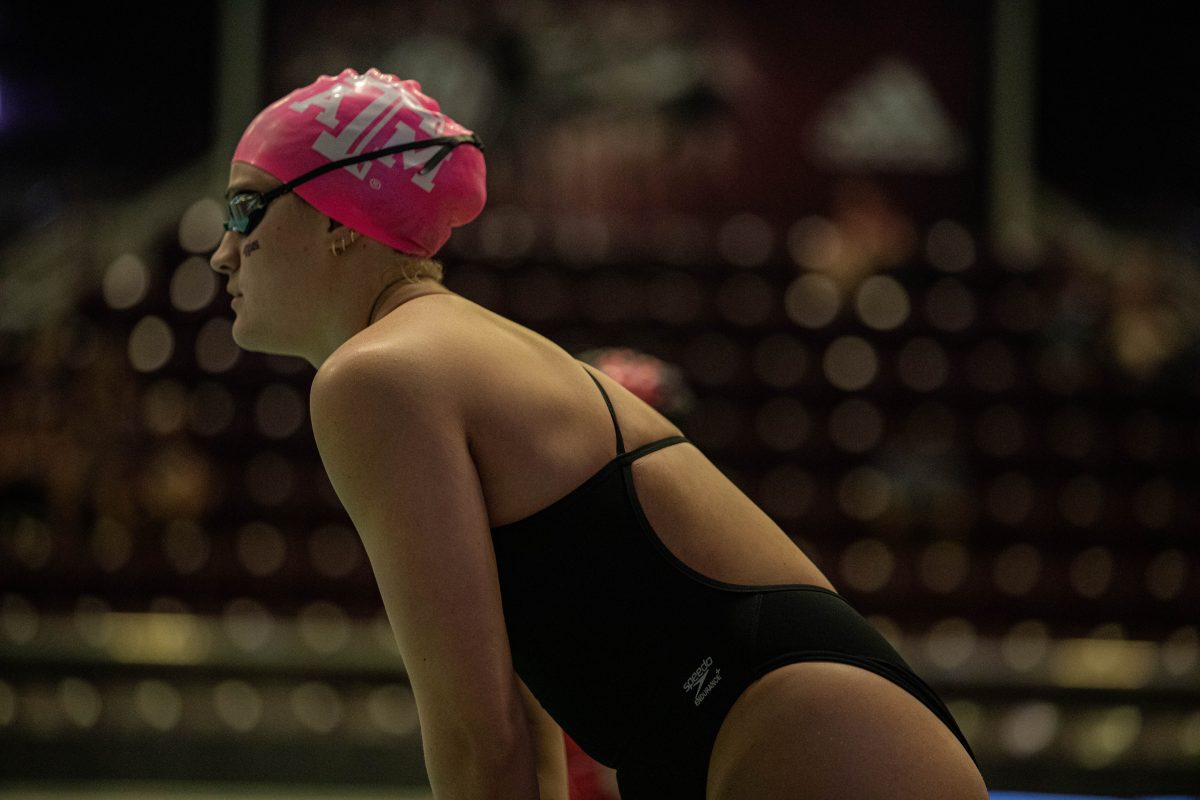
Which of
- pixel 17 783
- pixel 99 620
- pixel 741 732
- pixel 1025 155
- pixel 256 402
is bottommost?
pixel 17 783

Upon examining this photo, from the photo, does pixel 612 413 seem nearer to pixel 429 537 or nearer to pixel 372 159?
pixel 429 537

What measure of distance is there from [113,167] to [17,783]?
3449 millimetres

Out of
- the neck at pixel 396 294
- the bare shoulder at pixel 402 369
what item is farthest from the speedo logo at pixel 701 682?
the neck at pixel 396 294

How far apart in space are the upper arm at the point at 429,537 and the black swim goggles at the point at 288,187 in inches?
12.1

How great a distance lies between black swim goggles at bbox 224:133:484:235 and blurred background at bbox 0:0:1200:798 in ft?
8.93

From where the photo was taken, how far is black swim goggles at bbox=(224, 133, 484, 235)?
128 centimetres

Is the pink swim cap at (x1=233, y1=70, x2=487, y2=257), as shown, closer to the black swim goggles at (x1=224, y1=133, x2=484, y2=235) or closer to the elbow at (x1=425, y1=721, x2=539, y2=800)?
the black swim goggles at (x1=224, y1=133, x2=484, y2=235)

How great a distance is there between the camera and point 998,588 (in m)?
5.12

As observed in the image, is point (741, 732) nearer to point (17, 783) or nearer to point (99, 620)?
point (17, 783)

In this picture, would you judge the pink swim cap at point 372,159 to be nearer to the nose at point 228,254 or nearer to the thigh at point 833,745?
the nose at point 228,254

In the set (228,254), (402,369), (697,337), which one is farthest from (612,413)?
(697,337)

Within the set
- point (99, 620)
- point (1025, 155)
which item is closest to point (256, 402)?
point (99, 620)

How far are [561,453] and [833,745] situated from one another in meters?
0.32

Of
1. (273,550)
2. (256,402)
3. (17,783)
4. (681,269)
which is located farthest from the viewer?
(681,269)
